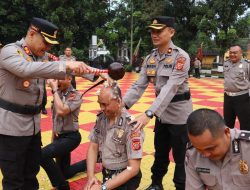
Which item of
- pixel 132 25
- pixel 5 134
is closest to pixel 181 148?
pixel 5 134

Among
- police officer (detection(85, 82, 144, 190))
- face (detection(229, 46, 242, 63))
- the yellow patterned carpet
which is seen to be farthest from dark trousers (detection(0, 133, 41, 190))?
face (detection(229, 46, 242, 63))

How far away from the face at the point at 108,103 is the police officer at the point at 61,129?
0.90m

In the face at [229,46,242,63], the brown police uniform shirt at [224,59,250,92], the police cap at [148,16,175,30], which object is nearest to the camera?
the police cap at [148,16,175,30]

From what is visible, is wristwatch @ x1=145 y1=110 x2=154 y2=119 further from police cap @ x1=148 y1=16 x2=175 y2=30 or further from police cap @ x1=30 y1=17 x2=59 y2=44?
police cap @ x1=30 y1=17 x2=59 y2=44

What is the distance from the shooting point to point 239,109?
4965 millimetres

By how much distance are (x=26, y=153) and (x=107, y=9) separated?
23986 mm

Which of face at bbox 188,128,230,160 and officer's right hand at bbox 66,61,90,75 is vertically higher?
officer's right hand at bbox 66,61,90,75

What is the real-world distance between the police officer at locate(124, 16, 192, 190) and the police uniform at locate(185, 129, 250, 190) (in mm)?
921

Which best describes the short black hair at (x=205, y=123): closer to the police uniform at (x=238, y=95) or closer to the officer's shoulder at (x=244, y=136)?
the officer's shoulder at (x=244, y=136)

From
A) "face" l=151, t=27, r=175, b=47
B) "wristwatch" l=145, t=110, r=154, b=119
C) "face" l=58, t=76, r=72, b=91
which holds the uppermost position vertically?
"face" l=151, t=27, r=175, b=47

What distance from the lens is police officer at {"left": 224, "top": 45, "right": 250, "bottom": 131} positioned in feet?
16.4

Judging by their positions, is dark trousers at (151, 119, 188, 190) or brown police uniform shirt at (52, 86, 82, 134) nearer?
dark trousers at (151, 119, 188, 190)

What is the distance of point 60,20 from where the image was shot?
21.9 m

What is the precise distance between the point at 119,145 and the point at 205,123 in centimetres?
95
